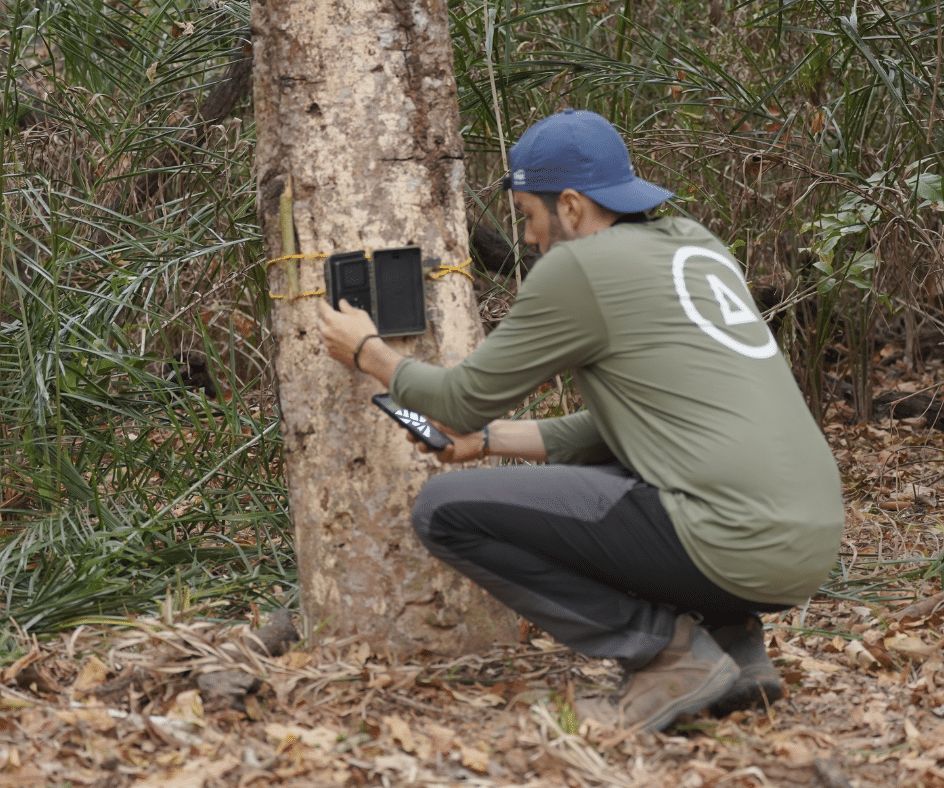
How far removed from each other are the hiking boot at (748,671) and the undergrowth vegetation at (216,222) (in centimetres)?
131

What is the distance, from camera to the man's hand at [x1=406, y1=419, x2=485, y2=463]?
262 centimetres

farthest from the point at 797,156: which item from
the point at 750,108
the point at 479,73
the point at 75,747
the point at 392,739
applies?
the point at 75,747

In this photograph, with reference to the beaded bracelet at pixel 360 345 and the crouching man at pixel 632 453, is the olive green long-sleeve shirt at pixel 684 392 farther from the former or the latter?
the beaded bracelet at pixel 360 345

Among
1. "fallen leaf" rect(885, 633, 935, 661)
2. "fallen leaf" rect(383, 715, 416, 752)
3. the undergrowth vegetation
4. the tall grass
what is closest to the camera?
"fallen leaf" rect(383, 715, 416, 752)

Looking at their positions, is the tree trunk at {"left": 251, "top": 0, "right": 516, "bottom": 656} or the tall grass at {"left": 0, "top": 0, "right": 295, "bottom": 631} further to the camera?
the tall grass at {"left": 0, "top": 0, "right": 295, "bottom": 631}

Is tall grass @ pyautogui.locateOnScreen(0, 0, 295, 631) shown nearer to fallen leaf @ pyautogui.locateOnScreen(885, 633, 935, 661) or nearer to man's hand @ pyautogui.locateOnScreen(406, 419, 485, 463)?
man's hand @ pyautogui.locateOnScreen(406, 419, 485, 463)

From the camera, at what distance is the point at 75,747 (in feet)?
7.66

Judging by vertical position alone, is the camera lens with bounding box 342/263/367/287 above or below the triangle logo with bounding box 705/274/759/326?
above

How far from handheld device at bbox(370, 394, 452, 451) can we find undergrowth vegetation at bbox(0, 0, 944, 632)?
844 millimetres

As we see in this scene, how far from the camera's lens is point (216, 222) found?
176 inches

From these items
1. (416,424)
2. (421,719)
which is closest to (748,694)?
(421,719)

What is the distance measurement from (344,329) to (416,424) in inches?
10.9

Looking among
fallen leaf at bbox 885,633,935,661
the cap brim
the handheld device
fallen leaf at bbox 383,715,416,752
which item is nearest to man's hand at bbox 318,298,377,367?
the handheld device

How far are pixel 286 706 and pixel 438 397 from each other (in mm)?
786
